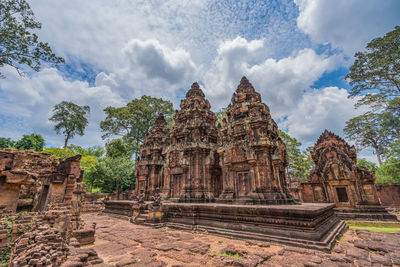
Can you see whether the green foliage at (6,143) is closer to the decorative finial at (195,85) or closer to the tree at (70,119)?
the tree at (70,119)

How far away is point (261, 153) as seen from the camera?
30.8 ft

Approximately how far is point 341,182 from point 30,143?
3708 centimetres

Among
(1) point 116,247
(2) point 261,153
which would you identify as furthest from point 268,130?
(1) point 116,247

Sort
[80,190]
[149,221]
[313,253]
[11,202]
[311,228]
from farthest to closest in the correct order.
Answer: [149,221] → [80,190] → [11,202] → [311,228] → [313,253]

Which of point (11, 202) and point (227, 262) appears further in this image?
point (11, 202)

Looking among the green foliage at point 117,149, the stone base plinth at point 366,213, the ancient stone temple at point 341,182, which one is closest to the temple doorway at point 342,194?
the ancient stone temple at point 341,182

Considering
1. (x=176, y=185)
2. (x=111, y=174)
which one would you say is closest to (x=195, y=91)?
(x=176, y=185)

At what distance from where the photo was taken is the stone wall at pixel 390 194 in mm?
16266

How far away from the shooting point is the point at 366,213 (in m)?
11.4

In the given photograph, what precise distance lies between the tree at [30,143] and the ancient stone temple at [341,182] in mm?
34228

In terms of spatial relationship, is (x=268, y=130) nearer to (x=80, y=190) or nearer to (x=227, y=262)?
(x=227, y=262)

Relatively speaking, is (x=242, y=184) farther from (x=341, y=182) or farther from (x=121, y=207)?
(x=121, y=207)

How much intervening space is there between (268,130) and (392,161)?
1717 centimetres

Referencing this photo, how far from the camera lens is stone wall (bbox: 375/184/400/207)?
53.4 ft
